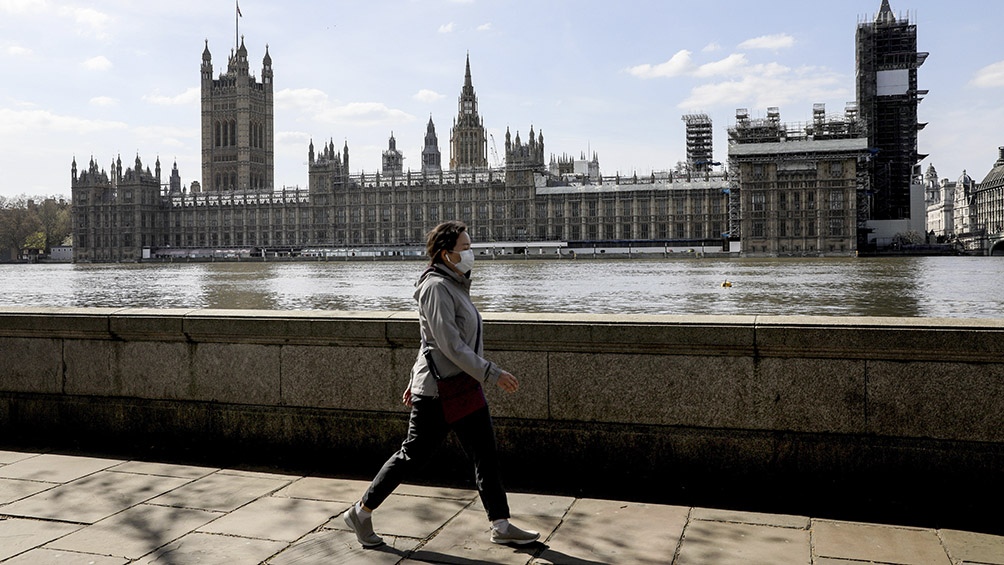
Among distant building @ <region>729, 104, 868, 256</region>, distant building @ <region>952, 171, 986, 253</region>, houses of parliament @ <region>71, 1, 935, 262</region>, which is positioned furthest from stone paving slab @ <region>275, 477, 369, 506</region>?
distant building @ <region>952, 171, 986, 253</region>

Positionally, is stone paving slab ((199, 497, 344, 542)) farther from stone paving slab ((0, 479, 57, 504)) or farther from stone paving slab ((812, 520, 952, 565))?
Answer: stone paving slab ((812, 520, 952, 565))

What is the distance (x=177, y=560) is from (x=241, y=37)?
167m

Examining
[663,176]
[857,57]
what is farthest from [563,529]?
[663,176]

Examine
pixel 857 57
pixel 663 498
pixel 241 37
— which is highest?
pixel 241 37

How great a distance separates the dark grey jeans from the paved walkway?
0.23 m

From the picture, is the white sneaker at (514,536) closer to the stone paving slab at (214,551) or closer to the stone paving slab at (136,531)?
the stone paving slab at (214,551)

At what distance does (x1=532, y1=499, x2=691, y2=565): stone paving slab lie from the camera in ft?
13.5

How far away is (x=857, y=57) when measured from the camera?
103750 millimetres

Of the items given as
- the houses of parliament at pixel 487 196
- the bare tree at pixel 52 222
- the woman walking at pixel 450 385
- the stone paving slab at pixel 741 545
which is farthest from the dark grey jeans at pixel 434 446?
the bare tree at pixel 52 222

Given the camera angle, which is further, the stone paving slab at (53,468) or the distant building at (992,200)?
the distant building at (992,200)

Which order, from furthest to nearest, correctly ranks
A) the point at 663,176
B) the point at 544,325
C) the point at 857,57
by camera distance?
the point at 663,176 < the point at 857,57 < the point at 544,325

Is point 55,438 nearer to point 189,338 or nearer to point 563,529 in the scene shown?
point 189,338

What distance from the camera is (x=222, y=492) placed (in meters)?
5.25

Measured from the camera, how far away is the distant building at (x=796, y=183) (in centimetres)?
10400
